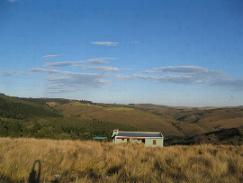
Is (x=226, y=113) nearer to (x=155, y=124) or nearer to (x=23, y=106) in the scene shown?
(x=155, y=124)

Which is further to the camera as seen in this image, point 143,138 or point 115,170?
point 143,138

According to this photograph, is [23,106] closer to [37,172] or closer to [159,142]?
[159,142]

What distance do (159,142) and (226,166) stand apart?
47506mm

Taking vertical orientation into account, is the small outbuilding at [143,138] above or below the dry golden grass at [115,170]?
below

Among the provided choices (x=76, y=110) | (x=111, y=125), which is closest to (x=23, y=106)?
(x=111, y=125)

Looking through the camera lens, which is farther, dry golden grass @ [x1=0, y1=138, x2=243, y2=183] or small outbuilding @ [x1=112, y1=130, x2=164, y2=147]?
small outbuilding @ [x1=112, y1=130, x2=164, y2=147]

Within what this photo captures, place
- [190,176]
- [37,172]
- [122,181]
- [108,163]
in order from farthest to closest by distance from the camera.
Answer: [108,163] → [190,176] → [122,181] → [37,172]

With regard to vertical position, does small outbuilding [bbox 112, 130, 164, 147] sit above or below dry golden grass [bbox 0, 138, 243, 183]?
below

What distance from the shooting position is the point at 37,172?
7.75 m

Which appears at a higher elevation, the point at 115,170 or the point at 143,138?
the point at 115,170

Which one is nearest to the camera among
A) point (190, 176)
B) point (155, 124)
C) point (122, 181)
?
point (122, 181)

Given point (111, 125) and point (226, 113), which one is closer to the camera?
point (111, 125)

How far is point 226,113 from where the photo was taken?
193375mm

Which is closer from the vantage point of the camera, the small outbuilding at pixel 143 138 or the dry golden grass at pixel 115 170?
the dry golden grass at pixel 115 170
